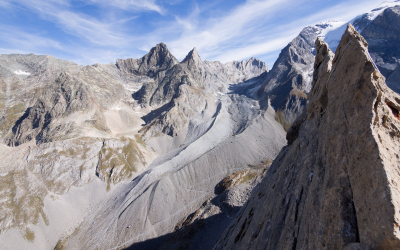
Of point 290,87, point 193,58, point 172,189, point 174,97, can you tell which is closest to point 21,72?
point 174,97

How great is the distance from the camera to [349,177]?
8875 millimetres

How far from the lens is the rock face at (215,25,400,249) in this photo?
22.9 ft

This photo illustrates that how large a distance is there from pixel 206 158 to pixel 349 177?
63.4 metres

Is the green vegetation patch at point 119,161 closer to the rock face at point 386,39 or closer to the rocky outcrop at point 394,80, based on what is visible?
the rocky outcrop at point 394,80

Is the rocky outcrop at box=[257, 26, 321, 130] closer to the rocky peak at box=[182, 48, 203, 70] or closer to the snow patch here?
the rocky peak at box=[182, 48, 203, 70]

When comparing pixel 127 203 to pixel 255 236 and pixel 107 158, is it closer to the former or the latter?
pixel 107 158

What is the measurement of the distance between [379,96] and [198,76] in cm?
17166

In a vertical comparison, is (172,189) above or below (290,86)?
below

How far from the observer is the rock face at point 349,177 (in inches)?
275

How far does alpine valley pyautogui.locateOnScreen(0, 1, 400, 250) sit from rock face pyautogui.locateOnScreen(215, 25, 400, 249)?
0.07m

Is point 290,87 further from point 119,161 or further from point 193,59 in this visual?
point 119,161

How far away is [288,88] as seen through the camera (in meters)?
133

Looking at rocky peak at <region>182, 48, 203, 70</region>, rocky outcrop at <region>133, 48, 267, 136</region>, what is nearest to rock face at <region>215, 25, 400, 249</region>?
rocky outcrop at <region>133, 48, 267, 136</region>

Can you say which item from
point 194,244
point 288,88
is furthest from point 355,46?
point 288,88
